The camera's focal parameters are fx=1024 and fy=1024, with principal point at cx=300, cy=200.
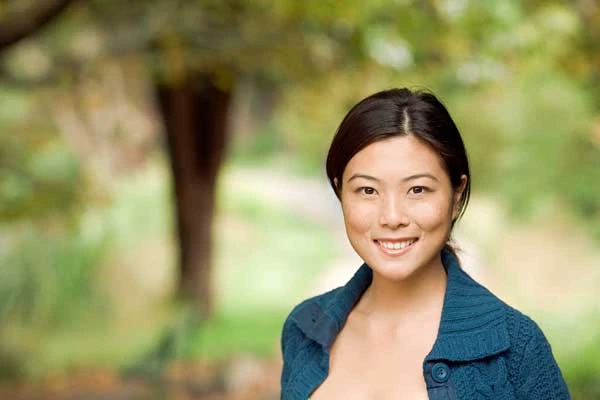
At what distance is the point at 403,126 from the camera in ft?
6.61

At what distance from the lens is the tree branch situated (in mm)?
4359

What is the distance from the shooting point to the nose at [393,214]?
199 centimetres

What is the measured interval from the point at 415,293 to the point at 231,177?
Answer: 494 inches

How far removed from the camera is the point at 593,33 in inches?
232

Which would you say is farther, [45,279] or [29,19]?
[45,279]

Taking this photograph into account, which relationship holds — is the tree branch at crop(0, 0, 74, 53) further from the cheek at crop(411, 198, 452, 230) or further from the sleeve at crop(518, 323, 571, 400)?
the sleeve at crop(518, 323, 571, 400)

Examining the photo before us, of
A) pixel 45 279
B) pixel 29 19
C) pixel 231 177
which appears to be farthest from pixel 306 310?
pixel 231 177

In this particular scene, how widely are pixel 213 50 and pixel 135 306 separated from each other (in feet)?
13.4

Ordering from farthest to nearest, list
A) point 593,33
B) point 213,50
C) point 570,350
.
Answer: point 570,350 < point 213,50 < point 593,33

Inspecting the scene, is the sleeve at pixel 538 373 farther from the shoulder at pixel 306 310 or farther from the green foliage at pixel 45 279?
the green foliage at pixel 45 279

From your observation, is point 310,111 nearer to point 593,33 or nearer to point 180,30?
point 180,30

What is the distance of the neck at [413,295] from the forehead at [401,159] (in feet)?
0.76

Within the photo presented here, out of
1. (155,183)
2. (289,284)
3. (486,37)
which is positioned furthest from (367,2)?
(155,183)

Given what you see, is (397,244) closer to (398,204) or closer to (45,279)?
(398,204)
